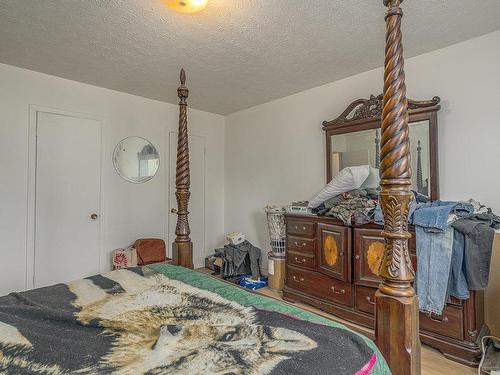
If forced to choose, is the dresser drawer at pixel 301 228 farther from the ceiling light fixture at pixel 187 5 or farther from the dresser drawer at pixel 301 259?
the ceiling light fixture at pixel 187 5

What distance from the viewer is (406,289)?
1.06 m

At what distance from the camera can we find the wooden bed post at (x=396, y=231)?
103 cm

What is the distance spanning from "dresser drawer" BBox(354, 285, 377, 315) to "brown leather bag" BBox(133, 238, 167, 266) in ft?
7.76

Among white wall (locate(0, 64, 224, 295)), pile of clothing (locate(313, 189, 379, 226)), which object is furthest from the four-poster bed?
white wall (locate(0, 64, 224, 295))

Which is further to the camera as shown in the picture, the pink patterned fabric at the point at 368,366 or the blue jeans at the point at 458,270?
the blue jeans at the point at 458,270

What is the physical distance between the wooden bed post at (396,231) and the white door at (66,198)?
3.33 metres

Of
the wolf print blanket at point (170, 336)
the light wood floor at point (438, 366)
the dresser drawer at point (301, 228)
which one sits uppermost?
the dresser drawer at point (301, 228)

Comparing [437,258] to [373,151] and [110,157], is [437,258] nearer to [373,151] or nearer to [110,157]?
[373,151]

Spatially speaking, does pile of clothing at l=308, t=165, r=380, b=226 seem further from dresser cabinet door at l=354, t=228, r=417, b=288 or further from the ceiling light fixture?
the ceiling light fixture

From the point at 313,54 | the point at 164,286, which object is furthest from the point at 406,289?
the point at 313,54

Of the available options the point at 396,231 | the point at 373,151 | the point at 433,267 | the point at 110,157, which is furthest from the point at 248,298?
the point at 110,157

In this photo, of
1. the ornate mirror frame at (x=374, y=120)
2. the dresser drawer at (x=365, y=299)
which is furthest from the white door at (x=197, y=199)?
the dresser drawer at (x=365, y=299)

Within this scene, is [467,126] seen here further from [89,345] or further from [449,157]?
[89,345]

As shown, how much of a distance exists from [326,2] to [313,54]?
742 millimetres
